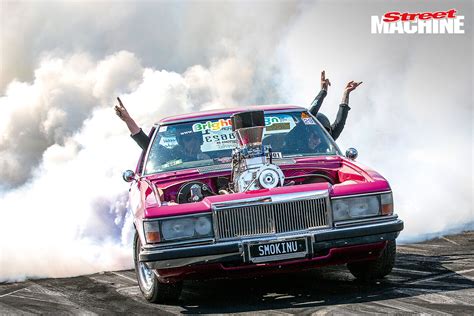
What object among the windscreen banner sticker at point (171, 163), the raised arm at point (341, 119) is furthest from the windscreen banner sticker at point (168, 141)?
the raised arm at point (341, 119)

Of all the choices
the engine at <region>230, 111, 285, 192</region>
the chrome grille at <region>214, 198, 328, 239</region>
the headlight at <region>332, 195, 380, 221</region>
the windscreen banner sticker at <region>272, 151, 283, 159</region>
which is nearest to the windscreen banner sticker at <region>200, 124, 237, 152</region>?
the windscreen banner sticker at <region>272, 151, 283, 159</region>

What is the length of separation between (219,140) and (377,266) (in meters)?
1.84

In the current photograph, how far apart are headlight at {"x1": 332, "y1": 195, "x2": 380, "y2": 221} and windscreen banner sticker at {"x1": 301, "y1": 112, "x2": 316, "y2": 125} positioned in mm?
1646

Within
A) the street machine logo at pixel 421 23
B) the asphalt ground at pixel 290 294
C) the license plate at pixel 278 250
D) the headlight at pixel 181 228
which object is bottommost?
the asphalt ground at pixel 290 294

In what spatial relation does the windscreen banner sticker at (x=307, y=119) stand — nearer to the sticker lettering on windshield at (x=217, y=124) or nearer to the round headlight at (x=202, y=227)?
the sticker lettering on windshield at (x=217, y=124)

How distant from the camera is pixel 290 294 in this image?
6086mm

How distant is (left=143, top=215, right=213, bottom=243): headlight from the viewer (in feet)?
18.6

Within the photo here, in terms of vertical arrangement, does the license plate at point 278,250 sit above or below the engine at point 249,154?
below

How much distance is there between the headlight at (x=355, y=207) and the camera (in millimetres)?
5809

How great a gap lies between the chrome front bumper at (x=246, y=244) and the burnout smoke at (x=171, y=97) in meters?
2.84

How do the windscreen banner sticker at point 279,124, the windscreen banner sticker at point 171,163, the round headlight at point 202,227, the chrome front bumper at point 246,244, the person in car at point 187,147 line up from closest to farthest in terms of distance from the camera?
the chrome front bumper at point 246,244
the round headlight at point 202,227
the windscreen banner sticker at point 171,163
the person in car at point 187,147
the windscreen banner sticker at point 279,124

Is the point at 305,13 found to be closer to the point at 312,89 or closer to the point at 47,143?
the point at 312,89

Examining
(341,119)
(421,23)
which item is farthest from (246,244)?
(421,23)

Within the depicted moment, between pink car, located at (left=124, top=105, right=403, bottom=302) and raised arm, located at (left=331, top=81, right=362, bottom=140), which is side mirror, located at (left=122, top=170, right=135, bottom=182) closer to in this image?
pink car, located at (left=124, top=105, right=403, bottom=302)
